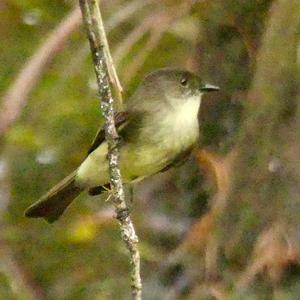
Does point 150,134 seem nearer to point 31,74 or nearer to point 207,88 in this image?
point 207,88

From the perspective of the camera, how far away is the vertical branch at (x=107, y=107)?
2084 millimetres

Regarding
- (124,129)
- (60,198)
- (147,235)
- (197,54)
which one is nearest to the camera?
(124,129)

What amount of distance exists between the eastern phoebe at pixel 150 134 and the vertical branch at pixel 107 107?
91 cm

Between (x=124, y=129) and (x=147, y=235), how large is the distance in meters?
1.00

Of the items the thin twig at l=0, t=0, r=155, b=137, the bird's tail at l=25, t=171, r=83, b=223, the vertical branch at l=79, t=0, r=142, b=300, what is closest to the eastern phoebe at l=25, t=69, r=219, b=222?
the bird's tail at l=25, t=171, r=83, b=223

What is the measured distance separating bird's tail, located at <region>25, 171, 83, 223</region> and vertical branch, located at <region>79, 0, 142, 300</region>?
117 centimetres

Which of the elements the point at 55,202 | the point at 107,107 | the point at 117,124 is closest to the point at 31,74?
the point at 55,202

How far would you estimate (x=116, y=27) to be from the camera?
4.38 m

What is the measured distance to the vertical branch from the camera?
2.08m

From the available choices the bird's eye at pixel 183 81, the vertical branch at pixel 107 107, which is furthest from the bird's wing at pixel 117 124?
the vertical branch at pixel 107 107

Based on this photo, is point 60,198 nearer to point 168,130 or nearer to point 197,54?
point 168,130

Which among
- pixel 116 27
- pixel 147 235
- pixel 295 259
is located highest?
pixel 116 27


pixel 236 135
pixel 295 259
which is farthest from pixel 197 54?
pixel 295 259

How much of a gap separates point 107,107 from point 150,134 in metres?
1.17
